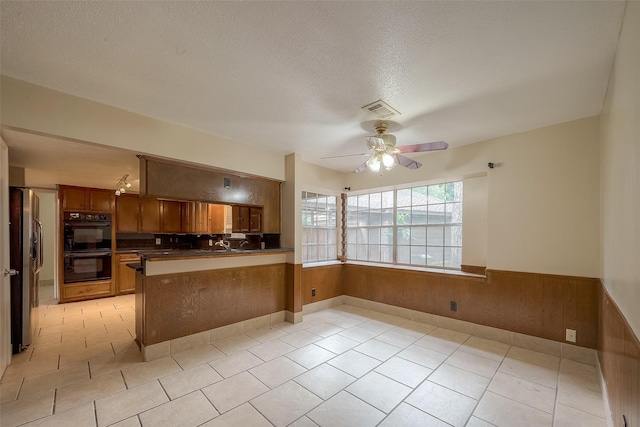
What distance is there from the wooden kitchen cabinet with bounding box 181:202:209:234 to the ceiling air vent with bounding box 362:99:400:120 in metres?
4.69

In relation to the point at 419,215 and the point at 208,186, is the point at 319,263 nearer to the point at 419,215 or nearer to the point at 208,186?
the point at 419,215

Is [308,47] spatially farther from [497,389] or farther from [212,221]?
[212,221]

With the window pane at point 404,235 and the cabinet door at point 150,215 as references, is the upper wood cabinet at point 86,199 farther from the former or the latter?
the window pane at point 404,235

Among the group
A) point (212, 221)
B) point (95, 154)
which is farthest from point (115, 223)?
point (95, 154)

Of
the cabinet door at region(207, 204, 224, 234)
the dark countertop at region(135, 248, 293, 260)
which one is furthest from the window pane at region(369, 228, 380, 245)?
the cabinet door at region(207, 204, 224, 234)

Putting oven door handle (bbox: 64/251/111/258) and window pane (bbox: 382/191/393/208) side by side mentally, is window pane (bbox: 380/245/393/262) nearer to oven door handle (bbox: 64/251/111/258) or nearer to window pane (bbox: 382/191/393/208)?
window pane (bbox: 382/191/393/208)

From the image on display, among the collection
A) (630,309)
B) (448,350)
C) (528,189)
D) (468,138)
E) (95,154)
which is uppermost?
(468,138)

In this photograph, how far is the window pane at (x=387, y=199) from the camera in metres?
4.82

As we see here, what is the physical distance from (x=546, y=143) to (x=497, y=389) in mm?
2561

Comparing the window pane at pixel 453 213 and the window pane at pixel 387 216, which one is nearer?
the window pane at pixel 453 213

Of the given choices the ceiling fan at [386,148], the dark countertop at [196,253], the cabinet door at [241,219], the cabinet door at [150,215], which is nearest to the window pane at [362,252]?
the dark countertop at [196,253]

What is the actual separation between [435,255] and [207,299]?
3.32 m

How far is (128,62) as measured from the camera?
1.83 meters

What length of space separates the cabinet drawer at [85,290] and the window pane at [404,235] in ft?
18.9
